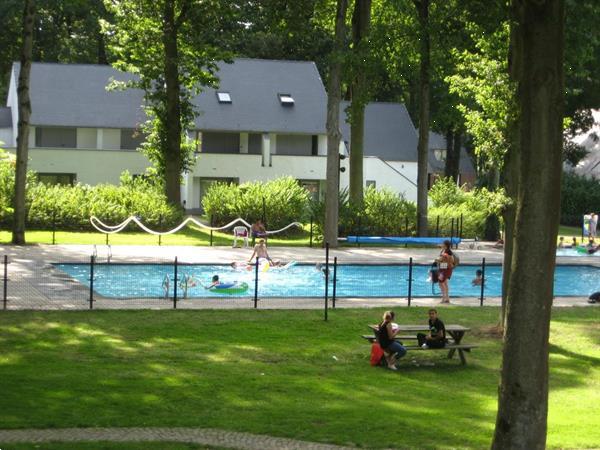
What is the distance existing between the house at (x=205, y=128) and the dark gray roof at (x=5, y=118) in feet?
0.19

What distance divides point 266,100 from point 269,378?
1756 inches

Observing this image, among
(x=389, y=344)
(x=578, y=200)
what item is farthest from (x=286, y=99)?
(x=389, y=344)

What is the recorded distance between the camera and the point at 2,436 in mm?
12086

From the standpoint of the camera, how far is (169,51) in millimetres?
43406

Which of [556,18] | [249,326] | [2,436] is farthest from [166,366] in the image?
[556,18]

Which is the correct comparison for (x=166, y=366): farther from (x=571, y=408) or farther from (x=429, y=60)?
(x=429, y=60)

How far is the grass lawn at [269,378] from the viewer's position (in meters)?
13.7

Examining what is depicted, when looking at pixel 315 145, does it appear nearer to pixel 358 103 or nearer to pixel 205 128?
pixel 205 128

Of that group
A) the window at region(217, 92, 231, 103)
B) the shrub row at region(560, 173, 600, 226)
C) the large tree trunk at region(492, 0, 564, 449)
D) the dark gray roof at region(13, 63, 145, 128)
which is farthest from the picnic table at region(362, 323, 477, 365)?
the shrub row at region(560, 173, 600, 226)

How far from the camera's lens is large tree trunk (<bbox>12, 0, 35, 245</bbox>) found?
3459 cm

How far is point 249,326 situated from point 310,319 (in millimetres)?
1712

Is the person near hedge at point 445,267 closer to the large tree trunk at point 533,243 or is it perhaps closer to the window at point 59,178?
the large tree trunk at point 533,243

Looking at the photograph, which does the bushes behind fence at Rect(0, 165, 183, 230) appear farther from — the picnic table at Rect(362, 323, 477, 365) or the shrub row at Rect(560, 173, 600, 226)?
the shrub row at Rect(560, 173, 600, 226)

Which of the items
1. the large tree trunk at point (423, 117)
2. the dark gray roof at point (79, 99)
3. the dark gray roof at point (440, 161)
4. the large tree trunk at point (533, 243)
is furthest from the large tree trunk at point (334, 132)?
the dark gray roof at point (440, 161)
